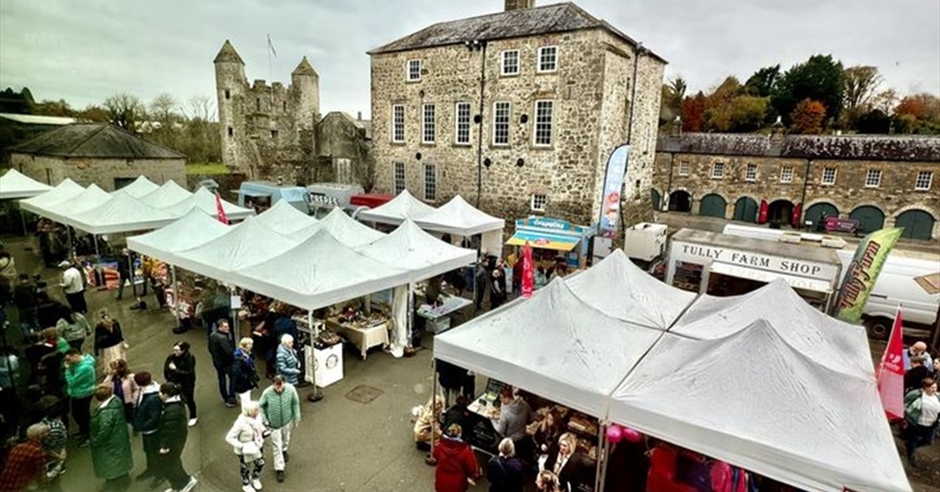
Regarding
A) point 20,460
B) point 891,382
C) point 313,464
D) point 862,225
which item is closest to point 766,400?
point 891,382

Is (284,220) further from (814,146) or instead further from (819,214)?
(819,214)

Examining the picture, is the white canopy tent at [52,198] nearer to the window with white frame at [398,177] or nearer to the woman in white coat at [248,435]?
the window with white frame at [398,177]

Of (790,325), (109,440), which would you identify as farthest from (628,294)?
(109,440)

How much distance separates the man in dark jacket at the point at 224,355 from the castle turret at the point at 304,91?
2387 centimetres

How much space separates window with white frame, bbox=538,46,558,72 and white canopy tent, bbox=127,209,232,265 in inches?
472

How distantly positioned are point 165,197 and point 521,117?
524 inches

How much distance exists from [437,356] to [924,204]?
3271 centimetres

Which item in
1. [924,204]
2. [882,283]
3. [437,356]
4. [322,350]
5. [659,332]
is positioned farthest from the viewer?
[924,204]

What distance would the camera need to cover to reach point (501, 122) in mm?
18031

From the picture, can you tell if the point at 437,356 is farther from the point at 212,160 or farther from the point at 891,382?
the point at 212,160

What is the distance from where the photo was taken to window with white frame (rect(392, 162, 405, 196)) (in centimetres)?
2108

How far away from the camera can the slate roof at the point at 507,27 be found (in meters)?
16.2

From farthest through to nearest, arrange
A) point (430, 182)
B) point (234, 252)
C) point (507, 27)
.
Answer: point (430, 182) → point (507, 27) → point (234, 252)

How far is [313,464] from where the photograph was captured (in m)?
5.94
